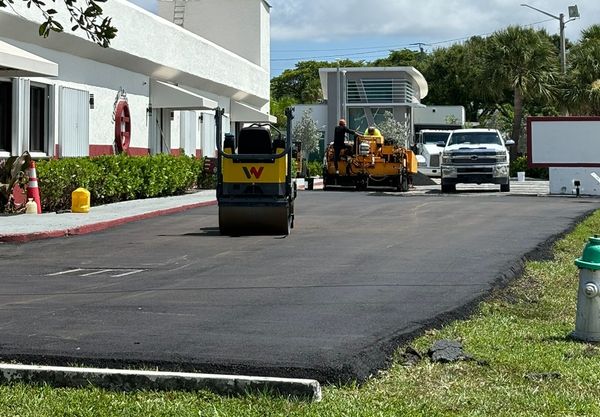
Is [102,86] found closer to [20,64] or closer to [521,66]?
[20,64]

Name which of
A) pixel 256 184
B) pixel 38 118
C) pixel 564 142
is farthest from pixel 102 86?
pixel 564 142

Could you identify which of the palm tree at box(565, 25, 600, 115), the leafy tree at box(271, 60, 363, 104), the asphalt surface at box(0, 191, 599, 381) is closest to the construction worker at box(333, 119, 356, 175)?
the asphalt surface at box(0, 191, 599, 381)

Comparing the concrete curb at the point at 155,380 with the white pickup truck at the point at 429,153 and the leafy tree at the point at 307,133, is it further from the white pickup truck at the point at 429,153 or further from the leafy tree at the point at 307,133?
the leafy tree at the point at 307,133

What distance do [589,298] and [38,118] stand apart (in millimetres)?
18927

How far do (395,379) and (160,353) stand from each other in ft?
5.64

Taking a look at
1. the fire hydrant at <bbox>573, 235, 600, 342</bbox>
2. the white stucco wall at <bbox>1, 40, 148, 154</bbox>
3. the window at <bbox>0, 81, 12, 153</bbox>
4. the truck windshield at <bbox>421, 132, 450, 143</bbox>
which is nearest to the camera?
the fire hydrant at <bbox>573, 235, 600, 342</bbox>

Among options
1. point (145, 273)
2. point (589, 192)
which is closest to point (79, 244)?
point (145, 273)

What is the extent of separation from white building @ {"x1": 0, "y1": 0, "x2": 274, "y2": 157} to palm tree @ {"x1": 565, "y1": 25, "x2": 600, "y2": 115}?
51.8 feet

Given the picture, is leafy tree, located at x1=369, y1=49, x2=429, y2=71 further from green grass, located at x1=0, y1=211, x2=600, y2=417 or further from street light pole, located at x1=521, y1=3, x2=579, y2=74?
green grass, located at x1=0, y1=211, x2=600, y2=417

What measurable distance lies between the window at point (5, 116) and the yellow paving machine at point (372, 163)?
12.1m

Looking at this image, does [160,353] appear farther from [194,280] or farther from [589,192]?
[589,192]

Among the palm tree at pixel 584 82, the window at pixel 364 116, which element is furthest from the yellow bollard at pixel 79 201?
the window at pixel 364 116

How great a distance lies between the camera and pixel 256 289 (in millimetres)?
11742

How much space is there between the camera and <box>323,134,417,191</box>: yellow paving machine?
33.2 meters
